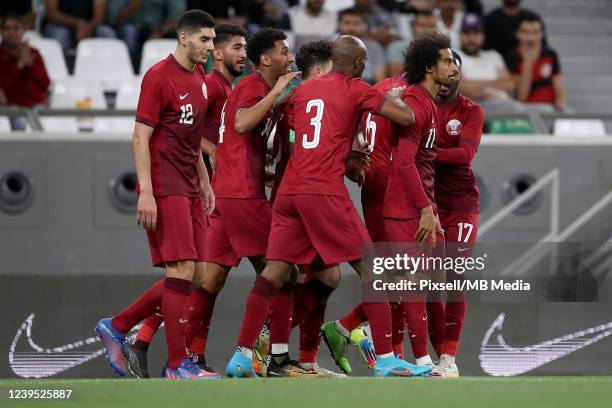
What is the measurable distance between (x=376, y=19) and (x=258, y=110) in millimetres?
6736

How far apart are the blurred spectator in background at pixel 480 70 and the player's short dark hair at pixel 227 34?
15.3 ft

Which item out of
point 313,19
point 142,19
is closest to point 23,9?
point 142,19

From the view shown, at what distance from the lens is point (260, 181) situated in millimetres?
8289

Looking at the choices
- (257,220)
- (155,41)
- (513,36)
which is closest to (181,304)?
(257,220)

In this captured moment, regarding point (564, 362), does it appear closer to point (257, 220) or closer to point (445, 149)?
point (445, 149)

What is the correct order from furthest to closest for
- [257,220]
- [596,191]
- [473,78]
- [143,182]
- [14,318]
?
[473,78]
[596,191]
[14,318]
[257,220]
[143,182]

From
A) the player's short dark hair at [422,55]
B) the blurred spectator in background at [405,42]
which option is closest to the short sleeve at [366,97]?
the player's short dark hair at [422,55]

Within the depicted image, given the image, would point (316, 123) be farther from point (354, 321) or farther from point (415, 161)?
point (354, 321)

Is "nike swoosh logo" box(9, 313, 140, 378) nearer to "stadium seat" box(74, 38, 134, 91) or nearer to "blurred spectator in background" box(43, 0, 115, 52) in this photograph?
"stadium seat" box(74, 38, 134, 91)

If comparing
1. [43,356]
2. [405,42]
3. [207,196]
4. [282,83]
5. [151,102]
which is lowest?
[43,356]

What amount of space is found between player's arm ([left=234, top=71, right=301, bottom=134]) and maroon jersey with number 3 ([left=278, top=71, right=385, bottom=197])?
0.17 m

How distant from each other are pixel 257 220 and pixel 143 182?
882mm

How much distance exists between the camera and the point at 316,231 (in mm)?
7859

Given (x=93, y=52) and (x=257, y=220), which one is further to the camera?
(x=93, y=52)
